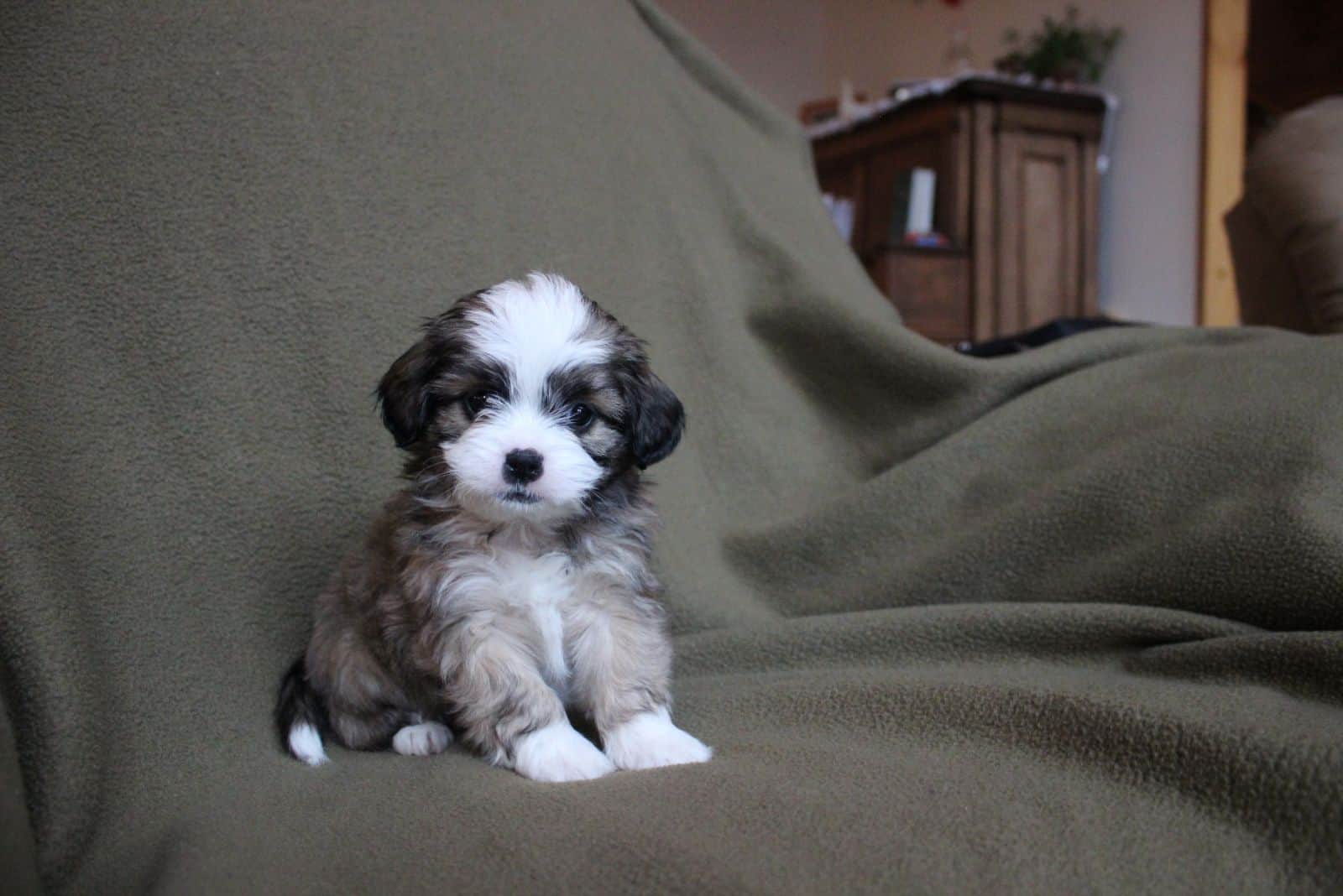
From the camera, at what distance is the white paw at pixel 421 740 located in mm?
1503

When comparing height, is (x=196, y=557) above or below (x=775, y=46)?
below

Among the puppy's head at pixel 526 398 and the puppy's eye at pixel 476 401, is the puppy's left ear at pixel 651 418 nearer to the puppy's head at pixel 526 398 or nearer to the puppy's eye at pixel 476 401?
the puppy's head at pixel 526 398

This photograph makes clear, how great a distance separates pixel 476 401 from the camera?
143 cm

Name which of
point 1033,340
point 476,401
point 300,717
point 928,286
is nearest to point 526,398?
point 476,401

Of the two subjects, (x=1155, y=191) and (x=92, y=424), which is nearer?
(x=92, y=424)

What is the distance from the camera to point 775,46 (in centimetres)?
867

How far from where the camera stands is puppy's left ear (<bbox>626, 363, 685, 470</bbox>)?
1.48 metres

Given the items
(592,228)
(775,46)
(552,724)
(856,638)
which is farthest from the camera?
(775,46)

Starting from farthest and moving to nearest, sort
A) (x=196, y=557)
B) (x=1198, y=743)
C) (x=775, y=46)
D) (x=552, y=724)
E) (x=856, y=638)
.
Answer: (x=775, y=46)
(x=856, y=638)
(x=196, y=557)
(x=552, y=724)
(x=1198, y=743)

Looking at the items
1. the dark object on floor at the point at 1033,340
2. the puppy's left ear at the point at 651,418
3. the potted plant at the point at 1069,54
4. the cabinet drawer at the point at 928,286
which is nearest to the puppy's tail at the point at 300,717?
the puppy's left ear at the point at 651,418

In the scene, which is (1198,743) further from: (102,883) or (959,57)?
(959,57)

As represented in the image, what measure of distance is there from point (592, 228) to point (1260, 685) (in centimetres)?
140

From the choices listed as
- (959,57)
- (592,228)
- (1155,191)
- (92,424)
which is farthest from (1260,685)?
(959,57)

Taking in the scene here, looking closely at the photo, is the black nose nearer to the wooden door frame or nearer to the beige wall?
the wooden door frame
